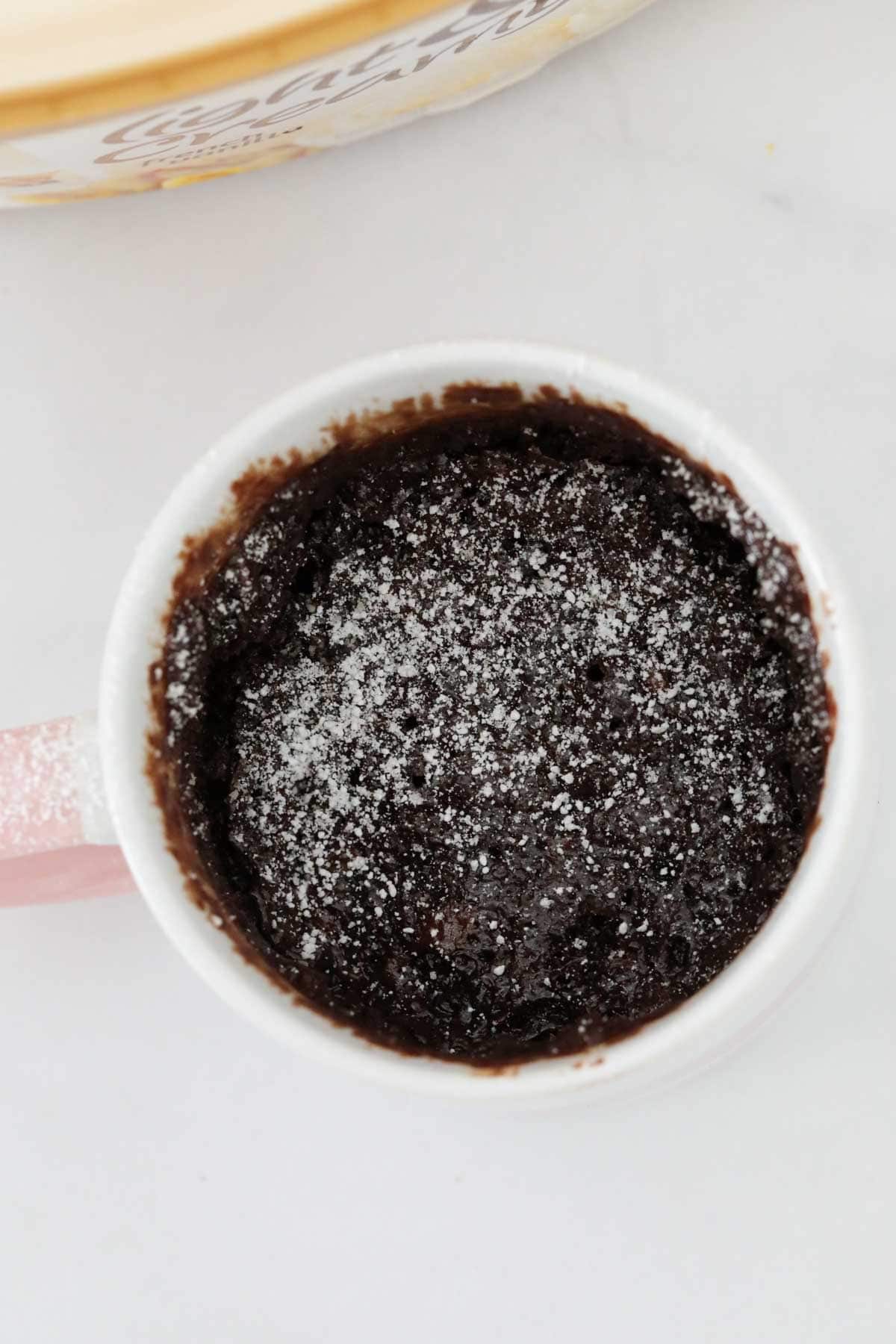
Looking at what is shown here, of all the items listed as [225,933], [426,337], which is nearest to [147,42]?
[426,337]

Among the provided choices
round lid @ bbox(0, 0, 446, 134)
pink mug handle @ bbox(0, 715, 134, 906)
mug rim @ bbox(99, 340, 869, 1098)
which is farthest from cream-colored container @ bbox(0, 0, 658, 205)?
pink mug handle @ bbox(0, 715, 134, 906)

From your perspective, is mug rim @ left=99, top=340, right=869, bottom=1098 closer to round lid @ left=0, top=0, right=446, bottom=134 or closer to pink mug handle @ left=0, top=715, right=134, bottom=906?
pink mug handle @ left=0, top=715, right=134, bottom=906

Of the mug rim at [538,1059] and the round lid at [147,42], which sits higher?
the round lid at [147,42]

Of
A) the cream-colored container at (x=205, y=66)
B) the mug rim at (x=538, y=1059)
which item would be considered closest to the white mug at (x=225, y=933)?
the mug rim at (x=538, y=1059)

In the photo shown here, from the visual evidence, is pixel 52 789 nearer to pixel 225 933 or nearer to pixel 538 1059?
pixel 225 933

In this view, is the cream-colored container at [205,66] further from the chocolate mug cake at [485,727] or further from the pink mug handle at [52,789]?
the pink mug handle at [52,789]

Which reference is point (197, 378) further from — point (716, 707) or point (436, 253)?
point (716, 707)

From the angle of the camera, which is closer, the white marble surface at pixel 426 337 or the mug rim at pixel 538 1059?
the mug rim at pixel 538 1059
